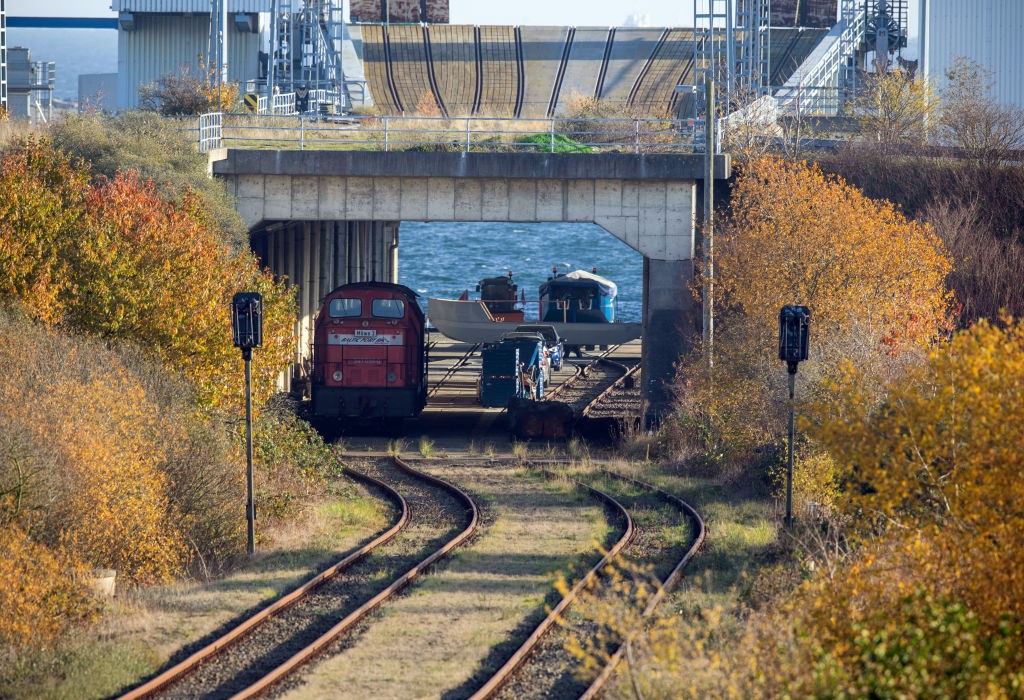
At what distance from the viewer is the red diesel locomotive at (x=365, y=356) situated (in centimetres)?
2856

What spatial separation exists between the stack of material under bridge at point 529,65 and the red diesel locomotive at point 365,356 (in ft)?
92.4

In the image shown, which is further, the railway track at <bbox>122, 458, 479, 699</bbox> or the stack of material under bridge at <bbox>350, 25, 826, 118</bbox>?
the stack of material under bridge at <bbox>350, 25, 826, 118</bbox>

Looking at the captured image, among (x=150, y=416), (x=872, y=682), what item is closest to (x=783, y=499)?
(x=150, y=416)

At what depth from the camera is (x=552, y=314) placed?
44.3 meters

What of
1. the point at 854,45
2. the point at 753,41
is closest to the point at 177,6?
the point at 753,41

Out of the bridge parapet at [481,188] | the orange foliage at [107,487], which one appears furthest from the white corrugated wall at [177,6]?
the orange foliage at [107,487]

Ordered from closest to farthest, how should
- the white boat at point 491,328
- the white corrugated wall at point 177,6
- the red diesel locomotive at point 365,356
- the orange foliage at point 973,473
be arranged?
the orange foliage at point 973,473, the red diesel locomotive at point 365,356, the white boat at point 491,328, the white corrugated wall at point 177,6

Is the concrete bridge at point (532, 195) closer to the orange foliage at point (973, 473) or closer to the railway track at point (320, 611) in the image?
the railway track at point (320, 611)

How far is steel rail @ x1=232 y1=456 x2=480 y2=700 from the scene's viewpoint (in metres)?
10.7

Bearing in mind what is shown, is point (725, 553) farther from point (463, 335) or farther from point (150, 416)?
point (463, 335)

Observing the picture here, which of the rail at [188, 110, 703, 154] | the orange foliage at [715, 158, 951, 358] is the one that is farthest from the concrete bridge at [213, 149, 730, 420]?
the orange foliage at [715, 158, 951, 358]

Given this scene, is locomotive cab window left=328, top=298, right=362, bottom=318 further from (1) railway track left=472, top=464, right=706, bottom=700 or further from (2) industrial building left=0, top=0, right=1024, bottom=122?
(2) industrial building left=0, top=0, right=1024, bottom=122

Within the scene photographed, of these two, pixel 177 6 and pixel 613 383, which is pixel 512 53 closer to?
pixel 177 6

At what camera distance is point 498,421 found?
3198 centimetres
